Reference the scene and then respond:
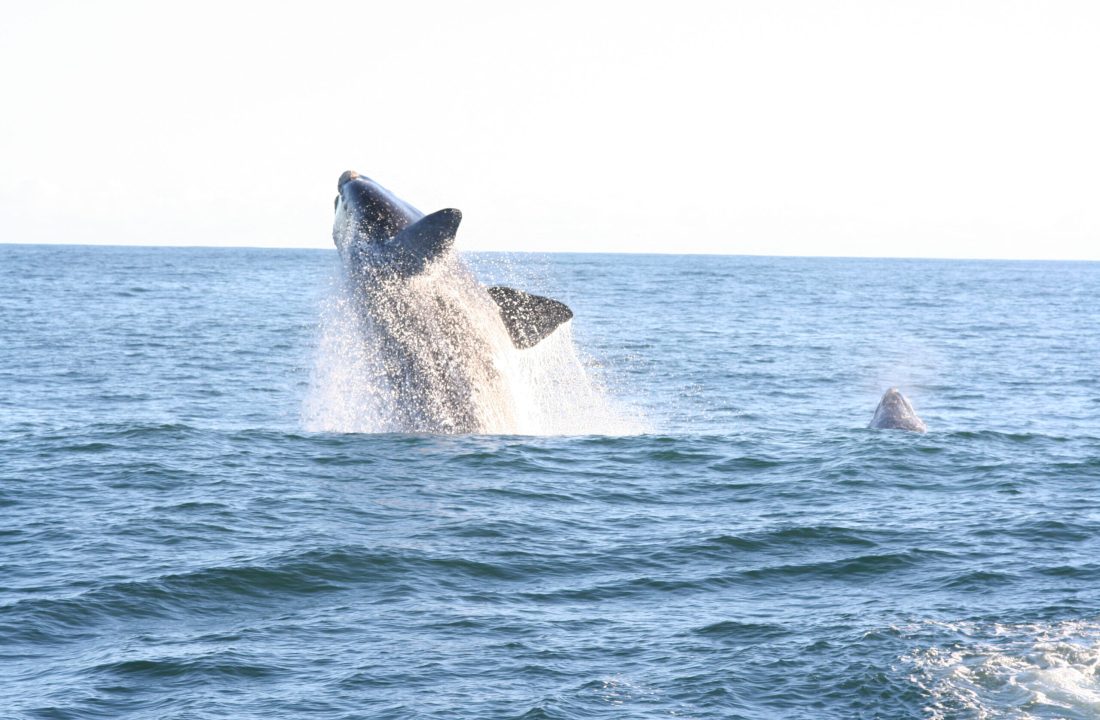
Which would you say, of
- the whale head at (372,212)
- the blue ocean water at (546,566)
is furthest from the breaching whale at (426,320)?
the blue ocean water at (546,566)

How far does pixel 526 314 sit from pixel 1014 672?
1054 centimetres

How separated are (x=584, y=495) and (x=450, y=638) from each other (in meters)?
6.20

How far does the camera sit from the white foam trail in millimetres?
9242

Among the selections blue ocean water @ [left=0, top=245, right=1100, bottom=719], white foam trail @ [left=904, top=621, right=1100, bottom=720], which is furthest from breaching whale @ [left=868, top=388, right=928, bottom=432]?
white foam trail @ [left=904, top=621, right=1100, bottom=720]

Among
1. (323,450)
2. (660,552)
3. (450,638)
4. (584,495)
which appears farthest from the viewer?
(323,450)

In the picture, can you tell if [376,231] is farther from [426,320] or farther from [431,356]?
[431,356]

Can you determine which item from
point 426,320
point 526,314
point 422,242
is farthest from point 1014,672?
point 426,320

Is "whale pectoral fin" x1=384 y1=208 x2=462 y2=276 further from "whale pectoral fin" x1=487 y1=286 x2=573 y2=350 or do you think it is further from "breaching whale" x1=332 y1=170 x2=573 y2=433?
"whale pectoral fin" x1=487 y1=286 x2=573 y2=350

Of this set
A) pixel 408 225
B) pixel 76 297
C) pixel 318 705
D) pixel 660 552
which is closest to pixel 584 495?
pixel 660 552

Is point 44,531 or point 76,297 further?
point 76,297

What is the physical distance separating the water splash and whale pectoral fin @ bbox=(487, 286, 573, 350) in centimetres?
16

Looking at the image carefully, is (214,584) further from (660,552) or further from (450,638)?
(660,552)

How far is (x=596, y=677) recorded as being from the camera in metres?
9.99

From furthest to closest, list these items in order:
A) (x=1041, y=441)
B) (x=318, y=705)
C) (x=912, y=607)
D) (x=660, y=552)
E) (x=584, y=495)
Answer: (x=1041, y=441)
(x=584, y=495)
(x=660, y=552)
(x=912, y=607)
(x=318, y=705)
